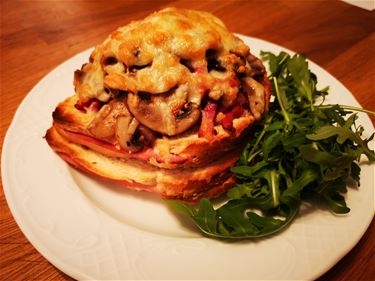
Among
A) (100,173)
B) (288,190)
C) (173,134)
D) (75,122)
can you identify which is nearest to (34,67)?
(75,122)

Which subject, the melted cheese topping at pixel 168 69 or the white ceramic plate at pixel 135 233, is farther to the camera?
the melted cheese topping at pixel 168 69

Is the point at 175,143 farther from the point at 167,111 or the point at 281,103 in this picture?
the point at 281,103

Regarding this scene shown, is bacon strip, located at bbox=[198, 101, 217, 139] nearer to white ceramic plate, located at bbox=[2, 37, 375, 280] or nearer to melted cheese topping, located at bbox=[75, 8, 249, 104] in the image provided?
melted cheese topping, located at bbox=[75, 8, 249, 104]

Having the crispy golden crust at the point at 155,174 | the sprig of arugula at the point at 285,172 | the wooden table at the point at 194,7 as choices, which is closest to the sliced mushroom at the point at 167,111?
the crispy golden crust at the point at 155,174

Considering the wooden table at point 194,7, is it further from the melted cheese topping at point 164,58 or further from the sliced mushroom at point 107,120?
the melted cheese topping at point 164,58

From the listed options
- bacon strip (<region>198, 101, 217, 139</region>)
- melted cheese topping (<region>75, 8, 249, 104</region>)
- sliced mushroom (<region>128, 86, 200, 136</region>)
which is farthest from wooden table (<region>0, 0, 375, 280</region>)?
bacon strip (<region>198, 101, 217, 139</region>)

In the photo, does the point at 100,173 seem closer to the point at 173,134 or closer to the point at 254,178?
the point at 173,134

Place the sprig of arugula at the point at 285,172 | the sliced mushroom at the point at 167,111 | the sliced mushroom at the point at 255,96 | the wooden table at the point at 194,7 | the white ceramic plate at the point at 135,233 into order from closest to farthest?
1. the white ceramic plate at the point at 135,233
2. the sprig of arugula at the point at 285,172
3. the sliced mushroom at the point at 167,111
4. the sliced mushroom at the point at 255,96
5. the wooden table at the point at 194,7
